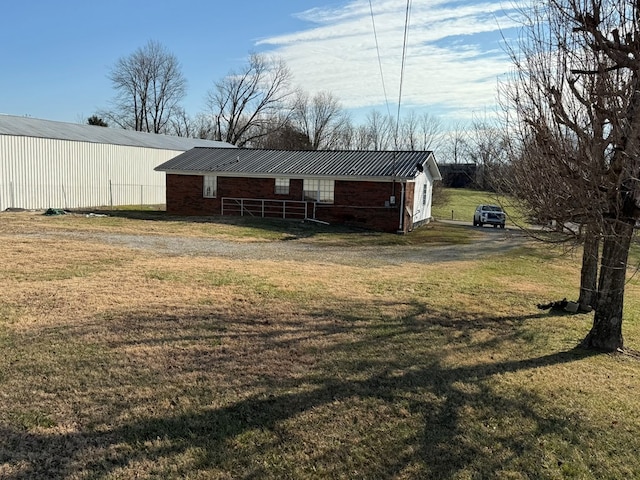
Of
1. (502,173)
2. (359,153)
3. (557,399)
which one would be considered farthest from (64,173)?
(557,399)

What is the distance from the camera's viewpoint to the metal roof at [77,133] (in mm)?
28000

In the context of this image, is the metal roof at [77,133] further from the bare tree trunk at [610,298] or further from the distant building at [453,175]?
the distant building at [453,175]

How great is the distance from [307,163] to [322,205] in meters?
2.79

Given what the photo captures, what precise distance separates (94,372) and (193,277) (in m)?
4.84

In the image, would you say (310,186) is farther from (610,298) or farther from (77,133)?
(610,298)

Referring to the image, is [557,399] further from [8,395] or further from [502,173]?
[8,395]

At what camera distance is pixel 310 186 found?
24.2 meters

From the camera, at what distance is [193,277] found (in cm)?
949

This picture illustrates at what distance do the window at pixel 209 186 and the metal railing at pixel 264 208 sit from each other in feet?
2.56

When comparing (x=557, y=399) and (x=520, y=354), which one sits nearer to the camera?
(x=557, y=399)

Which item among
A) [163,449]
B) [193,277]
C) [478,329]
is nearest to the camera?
[163,449]

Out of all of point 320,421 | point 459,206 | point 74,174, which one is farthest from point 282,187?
point 459,206

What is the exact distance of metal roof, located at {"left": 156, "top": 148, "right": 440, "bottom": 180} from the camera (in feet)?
77.2

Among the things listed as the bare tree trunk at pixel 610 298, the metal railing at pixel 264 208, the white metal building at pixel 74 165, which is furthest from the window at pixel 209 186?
the bare tree trunk at pixel 610 298
